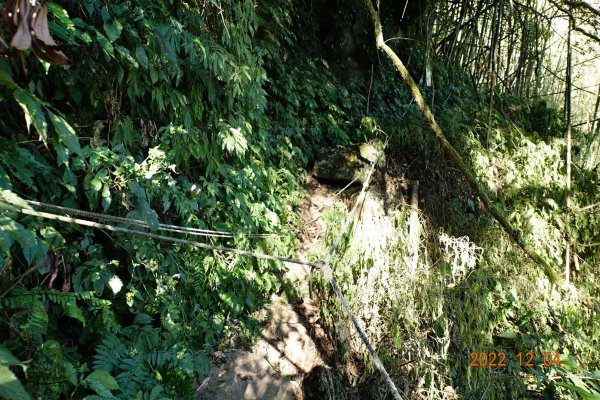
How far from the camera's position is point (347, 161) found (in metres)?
4.63

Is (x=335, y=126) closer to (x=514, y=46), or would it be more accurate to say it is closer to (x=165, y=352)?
(x=514, y=46)

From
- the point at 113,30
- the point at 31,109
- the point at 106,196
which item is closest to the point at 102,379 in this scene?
the point at 106,196

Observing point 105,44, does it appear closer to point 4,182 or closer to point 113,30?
point 113,30

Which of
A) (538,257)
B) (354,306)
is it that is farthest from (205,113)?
(538,257)

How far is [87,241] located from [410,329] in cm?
239

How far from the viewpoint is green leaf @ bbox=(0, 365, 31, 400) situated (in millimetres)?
1227

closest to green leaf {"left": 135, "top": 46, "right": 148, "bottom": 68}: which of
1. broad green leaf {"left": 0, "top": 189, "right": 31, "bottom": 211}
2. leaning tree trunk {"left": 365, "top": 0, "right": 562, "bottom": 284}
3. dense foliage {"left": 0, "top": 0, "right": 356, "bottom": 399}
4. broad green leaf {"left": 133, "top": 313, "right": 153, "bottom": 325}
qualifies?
dense foliage {"left": 0, "top": 0, "right": 356, "bottom": 399}

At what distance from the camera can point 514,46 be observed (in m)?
5.24

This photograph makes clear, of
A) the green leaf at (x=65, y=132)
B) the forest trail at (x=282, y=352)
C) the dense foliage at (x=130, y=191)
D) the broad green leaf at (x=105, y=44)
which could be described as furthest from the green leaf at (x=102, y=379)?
the broad green leaf at (x=105, y=44)
